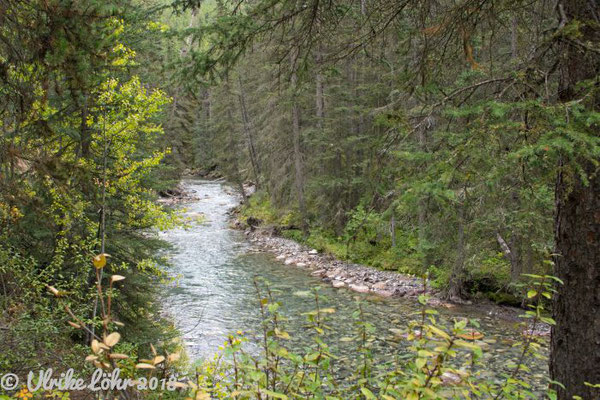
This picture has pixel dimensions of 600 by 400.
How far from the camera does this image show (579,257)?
3373 mm

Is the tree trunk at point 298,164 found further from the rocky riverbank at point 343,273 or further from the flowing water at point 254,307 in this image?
the flowing water at point 254,307

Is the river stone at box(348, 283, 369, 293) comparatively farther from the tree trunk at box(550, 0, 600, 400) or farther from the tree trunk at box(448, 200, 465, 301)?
the tree trunk at box(550, 0, 600, 400)

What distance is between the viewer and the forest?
115 inches

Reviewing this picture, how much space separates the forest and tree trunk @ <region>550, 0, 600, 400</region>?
14 millimetres

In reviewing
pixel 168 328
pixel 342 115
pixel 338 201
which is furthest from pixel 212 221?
pixel 168 328

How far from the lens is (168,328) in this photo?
8.73 metres

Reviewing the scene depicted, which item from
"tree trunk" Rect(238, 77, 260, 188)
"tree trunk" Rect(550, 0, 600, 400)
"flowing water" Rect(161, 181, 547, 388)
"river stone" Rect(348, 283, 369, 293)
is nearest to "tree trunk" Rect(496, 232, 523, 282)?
"flowing water" Rect(161, 181, 547, 388)

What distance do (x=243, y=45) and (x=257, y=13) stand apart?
379 millimetres

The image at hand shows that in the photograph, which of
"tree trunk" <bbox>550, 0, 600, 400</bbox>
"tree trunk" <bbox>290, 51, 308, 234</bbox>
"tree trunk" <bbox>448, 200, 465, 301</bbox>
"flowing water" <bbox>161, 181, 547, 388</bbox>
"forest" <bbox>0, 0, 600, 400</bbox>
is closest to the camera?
"forest" <bbox>0, 0, 600, 400</bbox>

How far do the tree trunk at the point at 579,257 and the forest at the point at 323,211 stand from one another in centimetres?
1

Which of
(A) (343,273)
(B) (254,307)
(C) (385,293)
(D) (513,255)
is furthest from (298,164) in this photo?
(D) (513,255)

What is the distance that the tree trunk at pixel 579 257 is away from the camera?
3.28 m

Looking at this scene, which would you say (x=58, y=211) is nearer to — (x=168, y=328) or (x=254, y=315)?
(x=168, y=328)

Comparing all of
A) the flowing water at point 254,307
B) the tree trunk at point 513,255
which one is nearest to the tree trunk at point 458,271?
the flowing water at point 254,307
